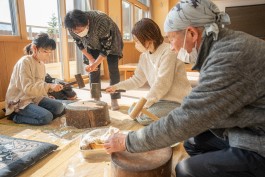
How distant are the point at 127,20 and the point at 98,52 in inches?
184

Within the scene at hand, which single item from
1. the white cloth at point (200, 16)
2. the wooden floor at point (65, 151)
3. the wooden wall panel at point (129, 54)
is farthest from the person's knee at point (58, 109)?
the wooden wall panel at point (129, 54)

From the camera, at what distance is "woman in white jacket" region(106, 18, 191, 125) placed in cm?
207

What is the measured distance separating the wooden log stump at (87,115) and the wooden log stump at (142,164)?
1.06m

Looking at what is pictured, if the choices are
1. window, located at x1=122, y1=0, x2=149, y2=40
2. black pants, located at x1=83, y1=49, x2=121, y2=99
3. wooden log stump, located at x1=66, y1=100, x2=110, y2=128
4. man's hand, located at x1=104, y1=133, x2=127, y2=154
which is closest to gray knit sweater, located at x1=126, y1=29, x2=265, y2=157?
man's hand, located at x1=104, y1=133, x2=127, y2=154

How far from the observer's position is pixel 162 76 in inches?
83.7

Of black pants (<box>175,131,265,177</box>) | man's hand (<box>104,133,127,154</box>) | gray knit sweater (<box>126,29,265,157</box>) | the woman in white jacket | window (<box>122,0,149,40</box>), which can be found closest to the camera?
gray knit sweater (<box>126,29,265,157</box>)

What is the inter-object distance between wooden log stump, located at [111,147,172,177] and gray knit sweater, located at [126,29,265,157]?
216 mm

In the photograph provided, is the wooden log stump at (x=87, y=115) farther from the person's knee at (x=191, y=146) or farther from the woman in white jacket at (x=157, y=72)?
the person's knee at (x=191, y=146)

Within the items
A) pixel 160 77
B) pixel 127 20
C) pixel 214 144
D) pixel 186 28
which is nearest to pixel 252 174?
pixel 214 144

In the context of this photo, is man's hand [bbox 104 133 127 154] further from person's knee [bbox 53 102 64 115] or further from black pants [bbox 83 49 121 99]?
black pants [bbox 83 49 121 99]

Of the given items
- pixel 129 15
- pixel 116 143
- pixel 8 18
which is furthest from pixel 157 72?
pixel 129 15

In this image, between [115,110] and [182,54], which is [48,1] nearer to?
[115,110]

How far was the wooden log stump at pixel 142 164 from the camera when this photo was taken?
1.21 metres

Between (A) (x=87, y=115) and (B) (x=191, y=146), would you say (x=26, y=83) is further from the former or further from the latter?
(B) (x=191, y=146)
